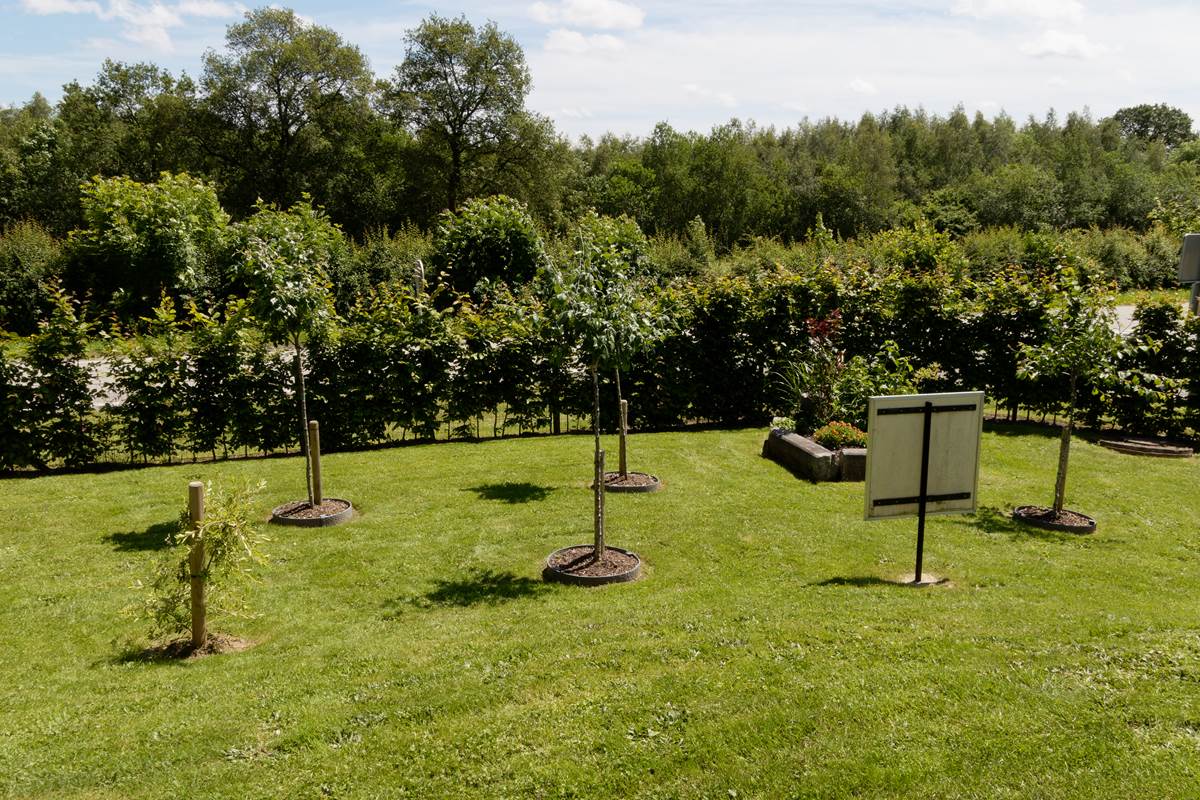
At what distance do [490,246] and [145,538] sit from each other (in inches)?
448

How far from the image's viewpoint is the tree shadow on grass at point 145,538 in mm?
8648

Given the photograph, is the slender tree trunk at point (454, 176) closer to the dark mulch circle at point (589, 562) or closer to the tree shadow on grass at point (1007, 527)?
the tree shadow on grass at point (1007, 527)

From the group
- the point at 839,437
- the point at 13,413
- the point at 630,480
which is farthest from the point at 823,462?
the point at 13,413

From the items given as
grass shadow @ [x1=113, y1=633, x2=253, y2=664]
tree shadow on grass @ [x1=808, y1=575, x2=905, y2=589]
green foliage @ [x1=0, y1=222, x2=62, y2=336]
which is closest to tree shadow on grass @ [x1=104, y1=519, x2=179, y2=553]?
grass shadow @ [x1=113, y1=633, x2=253, y2=664]

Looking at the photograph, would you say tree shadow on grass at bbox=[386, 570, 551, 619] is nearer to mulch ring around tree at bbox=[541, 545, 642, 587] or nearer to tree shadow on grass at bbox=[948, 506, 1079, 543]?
mulch ring around tree at bbox=[541, 545, 642, 587]

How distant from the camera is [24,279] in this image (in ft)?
91.4

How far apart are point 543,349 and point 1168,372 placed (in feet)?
34.6

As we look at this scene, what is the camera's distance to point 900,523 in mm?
9570

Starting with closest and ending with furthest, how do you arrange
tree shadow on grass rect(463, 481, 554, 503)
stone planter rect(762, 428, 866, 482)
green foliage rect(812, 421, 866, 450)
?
tree shadow on grass rect(463, 481, 554, 503) → stone planter rect(762, 428, 866, 482) → green foliage rect(812, 421, 866, 450)

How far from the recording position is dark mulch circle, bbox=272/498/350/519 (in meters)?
9.57

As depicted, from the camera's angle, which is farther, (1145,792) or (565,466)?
(565,466)

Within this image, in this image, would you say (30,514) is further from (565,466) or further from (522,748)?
(522,748)

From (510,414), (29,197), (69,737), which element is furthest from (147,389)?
(29,197)

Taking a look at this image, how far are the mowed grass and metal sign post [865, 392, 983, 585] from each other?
0.81 m
